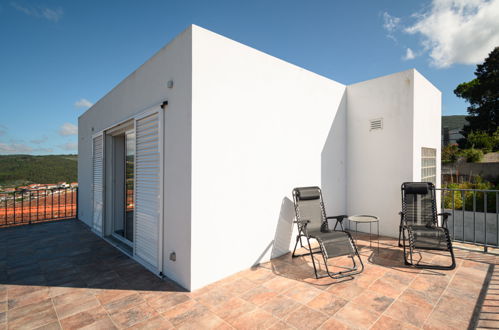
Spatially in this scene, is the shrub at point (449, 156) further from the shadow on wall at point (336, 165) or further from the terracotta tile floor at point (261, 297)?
the terracotta tile floor at point (261, 297)

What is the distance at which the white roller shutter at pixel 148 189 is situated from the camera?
3.50 meters

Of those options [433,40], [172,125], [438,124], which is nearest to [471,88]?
[433,40]

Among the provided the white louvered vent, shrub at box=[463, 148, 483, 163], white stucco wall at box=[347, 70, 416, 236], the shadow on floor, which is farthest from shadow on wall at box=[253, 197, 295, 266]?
shrub at box=[463, 148, 483, 163]

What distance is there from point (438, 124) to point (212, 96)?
6.10 m

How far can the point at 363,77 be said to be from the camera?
17.8 feet

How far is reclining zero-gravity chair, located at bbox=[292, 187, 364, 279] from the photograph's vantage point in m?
3.22

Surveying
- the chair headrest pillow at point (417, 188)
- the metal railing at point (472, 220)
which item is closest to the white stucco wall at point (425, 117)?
the chair headrest pillow at point (417, 188)

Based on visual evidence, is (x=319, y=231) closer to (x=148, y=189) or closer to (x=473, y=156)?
(x=148, y=189)

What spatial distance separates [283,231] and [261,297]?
1501mm

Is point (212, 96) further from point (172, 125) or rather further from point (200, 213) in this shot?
point (200, 213)

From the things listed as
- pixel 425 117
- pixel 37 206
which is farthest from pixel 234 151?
pixel 37 206

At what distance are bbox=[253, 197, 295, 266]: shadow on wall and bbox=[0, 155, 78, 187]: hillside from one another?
901 inches

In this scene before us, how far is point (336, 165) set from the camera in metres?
5.25

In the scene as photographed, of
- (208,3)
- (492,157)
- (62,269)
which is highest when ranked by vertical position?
(208,3)
